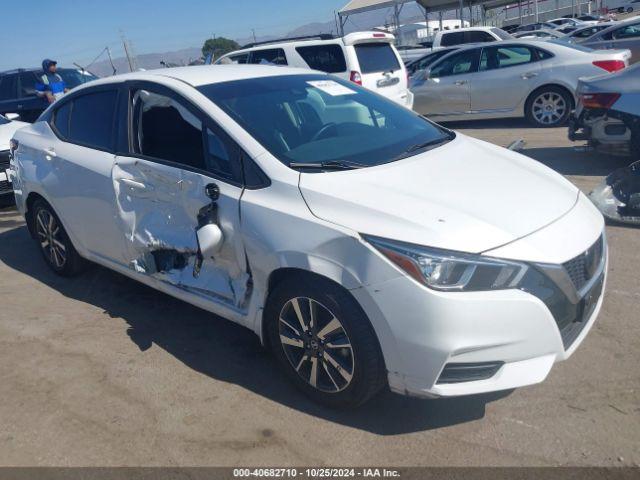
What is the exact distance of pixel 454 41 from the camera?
792 inches

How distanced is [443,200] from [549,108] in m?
8.45

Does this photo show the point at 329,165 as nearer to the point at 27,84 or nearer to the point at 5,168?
the point at 5,168

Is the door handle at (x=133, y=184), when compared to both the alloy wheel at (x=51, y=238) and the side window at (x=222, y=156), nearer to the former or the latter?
the side window at (x=222, y=156)

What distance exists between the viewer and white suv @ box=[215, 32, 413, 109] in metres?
10.1

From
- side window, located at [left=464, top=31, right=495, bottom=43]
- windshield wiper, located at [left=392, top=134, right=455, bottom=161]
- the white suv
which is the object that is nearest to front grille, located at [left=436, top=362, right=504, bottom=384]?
windshield wiper, located at [left=392, top=134, right=455, bottom=161]

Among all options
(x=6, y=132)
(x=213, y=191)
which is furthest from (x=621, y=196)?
(x=6, y=132)

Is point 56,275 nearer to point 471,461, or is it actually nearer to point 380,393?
point 380,393

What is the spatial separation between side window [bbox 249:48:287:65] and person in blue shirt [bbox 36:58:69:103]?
13.6 ft

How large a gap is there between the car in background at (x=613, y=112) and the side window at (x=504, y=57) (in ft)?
11.6

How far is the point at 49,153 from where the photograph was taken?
4.84 m

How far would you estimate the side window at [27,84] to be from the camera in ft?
44.2

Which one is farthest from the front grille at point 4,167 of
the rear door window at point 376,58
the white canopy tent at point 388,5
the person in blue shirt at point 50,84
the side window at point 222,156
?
the white canopy tent at point 388,5

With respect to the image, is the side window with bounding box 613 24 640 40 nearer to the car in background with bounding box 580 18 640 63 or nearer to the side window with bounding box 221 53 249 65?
the car in background with bounding box 580 18 640 63

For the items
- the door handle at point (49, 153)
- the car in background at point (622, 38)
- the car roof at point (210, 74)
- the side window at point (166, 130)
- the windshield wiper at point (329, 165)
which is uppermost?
the car roof at point (210, 74)
